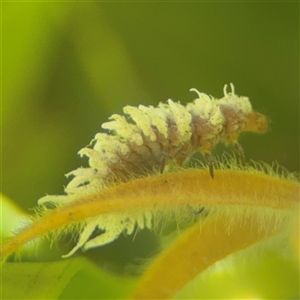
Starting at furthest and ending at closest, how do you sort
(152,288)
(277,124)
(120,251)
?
(277,124)
(120,251)
(152,288)

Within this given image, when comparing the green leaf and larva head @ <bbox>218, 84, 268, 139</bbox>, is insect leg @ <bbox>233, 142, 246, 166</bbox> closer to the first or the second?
larva head @ <bbox>218, 84, 268, 139</bbox>

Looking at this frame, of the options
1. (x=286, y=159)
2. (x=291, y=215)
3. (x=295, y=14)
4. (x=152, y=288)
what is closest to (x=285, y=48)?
(x=295, y=14)

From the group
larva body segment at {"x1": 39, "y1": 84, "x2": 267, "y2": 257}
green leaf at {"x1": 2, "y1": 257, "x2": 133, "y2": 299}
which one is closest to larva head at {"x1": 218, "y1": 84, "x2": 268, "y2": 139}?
larva body segment at {"x1": 39, "y1": 84, "x2": 267, "y2": 257}

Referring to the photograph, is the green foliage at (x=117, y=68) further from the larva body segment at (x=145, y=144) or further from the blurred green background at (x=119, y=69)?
the larva body segment at (x=145, y=144)

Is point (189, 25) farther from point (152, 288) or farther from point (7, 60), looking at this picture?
point (152, 288)

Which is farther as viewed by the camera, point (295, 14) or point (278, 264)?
point (295, 14)

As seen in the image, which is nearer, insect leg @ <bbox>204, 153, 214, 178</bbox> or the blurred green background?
insect leg @ <bbox>204, 153, 214, 178</bbox>

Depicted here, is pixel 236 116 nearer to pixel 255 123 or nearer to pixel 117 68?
pixel 255 123
